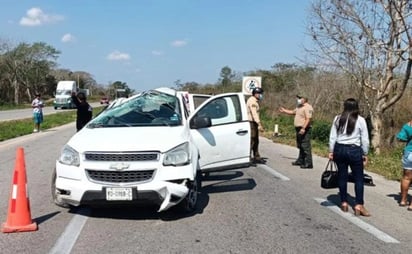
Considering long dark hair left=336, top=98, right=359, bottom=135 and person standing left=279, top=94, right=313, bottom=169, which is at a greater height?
long dark hair left=336, top=98, right=359, bottom=135

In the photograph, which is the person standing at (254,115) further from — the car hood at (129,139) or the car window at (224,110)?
the car hood at (129,139)

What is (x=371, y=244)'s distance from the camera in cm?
544

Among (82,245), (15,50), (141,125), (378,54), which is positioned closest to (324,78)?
(378,54)

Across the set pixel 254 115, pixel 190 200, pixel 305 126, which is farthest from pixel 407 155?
pixel 254 115

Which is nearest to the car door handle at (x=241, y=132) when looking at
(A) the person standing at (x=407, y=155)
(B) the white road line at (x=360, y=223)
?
(B) the white road line at (x=360, y=223)

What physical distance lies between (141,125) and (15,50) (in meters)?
90.0

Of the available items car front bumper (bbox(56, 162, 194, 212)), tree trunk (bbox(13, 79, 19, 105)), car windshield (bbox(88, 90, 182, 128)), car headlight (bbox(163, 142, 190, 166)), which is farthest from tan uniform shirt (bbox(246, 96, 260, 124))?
tree trunk (bbox(13, 79, 19, 105))

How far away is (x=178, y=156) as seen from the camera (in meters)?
6.31

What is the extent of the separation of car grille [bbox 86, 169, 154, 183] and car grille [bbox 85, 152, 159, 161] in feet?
0.54

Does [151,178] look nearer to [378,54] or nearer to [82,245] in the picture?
[82,245]

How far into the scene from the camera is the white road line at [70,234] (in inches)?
199

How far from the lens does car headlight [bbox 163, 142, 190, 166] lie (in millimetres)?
6195

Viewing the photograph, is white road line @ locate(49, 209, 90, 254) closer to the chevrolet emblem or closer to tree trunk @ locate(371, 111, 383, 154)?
the chevrolet emblem

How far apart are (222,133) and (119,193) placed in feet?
8.92
